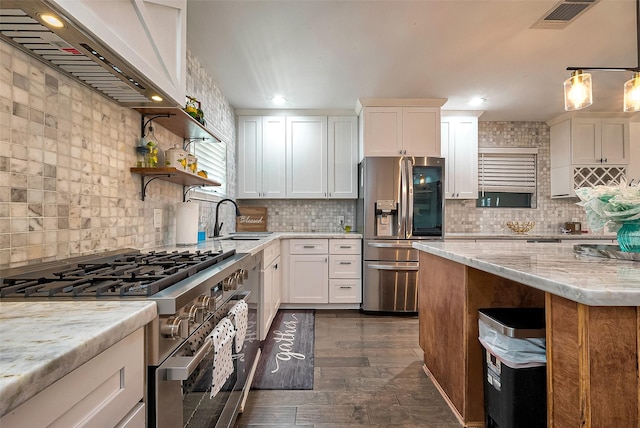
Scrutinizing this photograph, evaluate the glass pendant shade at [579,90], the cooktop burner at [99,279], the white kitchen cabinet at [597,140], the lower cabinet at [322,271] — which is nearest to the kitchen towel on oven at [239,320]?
the cooktop burner at [99,279]

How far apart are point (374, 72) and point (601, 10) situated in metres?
1.64

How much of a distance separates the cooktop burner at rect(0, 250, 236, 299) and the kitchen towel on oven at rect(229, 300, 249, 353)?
0.22 meters

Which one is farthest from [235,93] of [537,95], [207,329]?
[537,95]

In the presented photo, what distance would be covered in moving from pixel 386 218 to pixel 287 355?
6.05 ft

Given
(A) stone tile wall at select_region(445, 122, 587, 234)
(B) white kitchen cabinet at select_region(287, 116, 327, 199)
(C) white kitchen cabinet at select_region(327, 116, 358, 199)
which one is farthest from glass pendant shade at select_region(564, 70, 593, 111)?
(A) stone tile wall at select_region(445, 122, 587, 234)

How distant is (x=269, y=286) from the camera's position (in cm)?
282

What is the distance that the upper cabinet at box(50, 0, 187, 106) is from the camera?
879 millimetres

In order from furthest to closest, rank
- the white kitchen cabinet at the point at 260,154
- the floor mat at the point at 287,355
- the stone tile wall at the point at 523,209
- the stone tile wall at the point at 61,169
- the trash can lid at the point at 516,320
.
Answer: the stone tile wall at the point at 523,209, the white kitchen cabinet at the point at 260,154, the floor mat at the point at 287,355, the trash can lid at the point at 516,320, the stone tile wall at the point at 61,169

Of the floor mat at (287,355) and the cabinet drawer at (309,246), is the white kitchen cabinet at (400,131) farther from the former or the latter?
the floor mat at (287,355)

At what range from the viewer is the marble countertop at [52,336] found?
398 millimetres

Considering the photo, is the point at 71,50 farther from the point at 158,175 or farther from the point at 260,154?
the point at 260,154

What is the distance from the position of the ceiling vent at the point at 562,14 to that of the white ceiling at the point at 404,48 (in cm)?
5

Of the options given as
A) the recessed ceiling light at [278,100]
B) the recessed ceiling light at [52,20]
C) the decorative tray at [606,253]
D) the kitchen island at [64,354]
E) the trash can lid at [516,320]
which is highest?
the recessed ceiling light at [278,100]

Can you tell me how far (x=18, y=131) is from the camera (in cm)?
105
